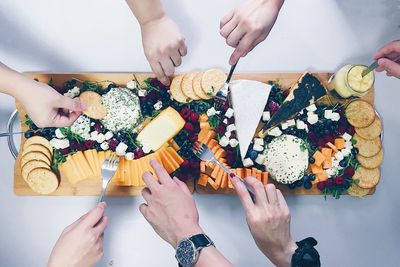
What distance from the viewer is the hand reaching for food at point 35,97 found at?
111 cm

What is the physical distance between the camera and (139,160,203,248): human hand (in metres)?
1.11

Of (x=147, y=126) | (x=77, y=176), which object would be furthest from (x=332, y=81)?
(x=77, y=176)

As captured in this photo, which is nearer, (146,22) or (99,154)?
(146,22)

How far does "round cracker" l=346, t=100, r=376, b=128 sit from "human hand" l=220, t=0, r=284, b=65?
0.40 metres

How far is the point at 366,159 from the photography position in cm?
135

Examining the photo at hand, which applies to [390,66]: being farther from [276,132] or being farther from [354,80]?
[276,132]

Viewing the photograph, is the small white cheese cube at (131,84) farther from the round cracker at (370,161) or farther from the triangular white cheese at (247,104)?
the round cracker at (370,161)

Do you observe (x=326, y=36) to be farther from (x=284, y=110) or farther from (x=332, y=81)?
(x=284, y=110)

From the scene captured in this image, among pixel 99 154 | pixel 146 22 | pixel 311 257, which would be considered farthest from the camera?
pixel 99 154

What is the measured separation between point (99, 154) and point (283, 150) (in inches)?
21.0

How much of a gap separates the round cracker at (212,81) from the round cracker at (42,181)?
0.51m

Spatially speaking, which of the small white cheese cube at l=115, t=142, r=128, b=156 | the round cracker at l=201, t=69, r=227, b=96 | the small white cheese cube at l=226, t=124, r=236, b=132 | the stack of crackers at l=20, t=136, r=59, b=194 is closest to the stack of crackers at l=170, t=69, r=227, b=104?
the round cracker at l=201, t=69, r=227, b=96

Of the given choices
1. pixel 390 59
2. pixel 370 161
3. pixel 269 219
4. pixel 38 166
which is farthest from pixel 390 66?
pixel 38 166

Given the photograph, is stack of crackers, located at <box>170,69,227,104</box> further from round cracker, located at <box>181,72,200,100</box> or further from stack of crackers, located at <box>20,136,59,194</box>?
stack of crackers, located at <box>20,136,59,194</box>
